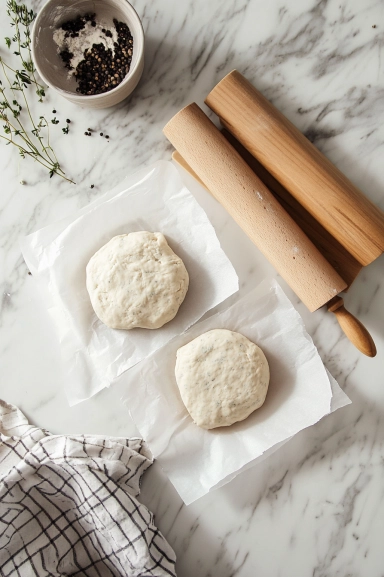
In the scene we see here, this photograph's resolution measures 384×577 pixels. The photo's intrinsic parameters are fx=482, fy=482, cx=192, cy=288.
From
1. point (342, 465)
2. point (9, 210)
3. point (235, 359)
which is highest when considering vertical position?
point (9, 210)

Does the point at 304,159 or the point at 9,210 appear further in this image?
the point at 9,210

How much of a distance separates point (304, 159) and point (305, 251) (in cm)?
18

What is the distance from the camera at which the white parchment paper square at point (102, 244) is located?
1028 millimetres

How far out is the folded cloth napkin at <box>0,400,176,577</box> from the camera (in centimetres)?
95

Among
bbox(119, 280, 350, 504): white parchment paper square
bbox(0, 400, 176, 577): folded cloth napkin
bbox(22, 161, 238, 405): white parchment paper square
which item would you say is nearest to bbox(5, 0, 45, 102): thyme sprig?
bbox(22, 161, 238, 405): white parchment paper square

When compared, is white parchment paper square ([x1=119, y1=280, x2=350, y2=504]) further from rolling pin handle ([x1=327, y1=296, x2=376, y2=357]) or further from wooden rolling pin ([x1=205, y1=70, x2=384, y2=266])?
wooden rolling pin ([x1=205, y1=70, x2=384, y2=266])

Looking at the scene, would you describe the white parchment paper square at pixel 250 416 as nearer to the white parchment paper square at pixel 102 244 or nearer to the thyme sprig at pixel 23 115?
the white parchment paper square at pixel 102 244

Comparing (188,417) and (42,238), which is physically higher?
(42,238)

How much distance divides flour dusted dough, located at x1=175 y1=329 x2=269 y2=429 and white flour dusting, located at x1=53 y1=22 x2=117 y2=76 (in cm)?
65

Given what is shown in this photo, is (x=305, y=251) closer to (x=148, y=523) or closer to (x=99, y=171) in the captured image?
(x=99, y=171)

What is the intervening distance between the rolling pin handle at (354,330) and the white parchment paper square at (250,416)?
82 millimetres

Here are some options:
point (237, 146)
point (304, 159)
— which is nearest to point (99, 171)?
point (237, 146)

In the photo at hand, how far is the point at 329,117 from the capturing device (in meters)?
1.03

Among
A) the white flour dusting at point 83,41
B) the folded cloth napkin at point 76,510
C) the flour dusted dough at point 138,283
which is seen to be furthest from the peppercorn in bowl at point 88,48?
the folded cloth napkin at point 76,510
